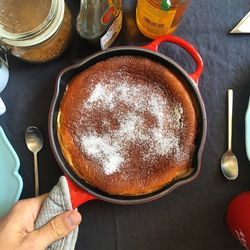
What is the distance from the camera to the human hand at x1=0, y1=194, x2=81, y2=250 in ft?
2.48

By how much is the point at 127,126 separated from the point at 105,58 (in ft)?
0.56

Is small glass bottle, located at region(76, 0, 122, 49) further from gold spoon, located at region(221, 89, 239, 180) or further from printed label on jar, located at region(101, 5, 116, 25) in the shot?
gold spoon, located at region(221, 89, 239, 180)

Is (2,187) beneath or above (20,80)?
beneath

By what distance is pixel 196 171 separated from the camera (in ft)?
2.68

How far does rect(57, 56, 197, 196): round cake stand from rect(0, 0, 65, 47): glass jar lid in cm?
13

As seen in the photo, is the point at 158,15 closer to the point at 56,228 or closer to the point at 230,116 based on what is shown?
the point at 230,116

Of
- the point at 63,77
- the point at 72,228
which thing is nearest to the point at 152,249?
the point at 72,228

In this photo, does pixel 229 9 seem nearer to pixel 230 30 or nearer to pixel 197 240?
pixel 230 30

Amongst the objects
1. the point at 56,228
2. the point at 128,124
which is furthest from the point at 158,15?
the point at 56,228

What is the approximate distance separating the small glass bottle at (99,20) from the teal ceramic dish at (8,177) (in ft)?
1.03

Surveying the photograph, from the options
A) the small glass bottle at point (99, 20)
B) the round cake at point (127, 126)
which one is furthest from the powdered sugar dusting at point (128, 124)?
the small glass bottle at point (99, 20)

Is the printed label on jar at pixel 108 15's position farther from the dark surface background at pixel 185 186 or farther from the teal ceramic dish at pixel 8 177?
the teal ceramic dish at pixel 8 177

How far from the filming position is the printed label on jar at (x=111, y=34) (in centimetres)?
84

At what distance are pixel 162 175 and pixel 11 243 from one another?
36 centimetres
